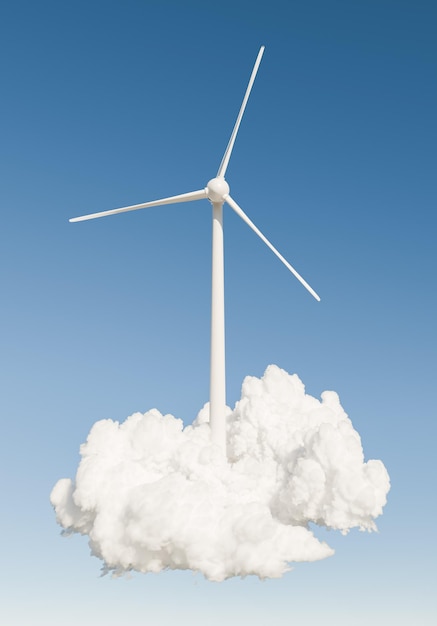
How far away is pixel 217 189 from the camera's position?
67.1 meters

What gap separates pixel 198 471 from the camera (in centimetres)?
6244

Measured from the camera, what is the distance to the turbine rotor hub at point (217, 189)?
67125 mm

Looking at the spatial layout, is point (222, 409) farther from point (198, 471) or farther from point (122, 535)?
point (122, 535)

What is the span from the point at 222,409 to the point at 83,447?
1157cm

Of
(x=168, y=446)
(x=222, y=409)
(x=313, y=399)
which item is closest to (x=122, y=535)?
(x=168, y=446)

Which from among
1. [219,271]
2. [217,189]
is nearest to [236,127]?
[217,189]

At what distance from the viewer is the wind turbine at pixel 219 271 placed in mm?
66188

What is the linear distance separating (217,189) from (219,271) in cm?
672

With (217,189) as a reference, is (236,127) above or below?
above

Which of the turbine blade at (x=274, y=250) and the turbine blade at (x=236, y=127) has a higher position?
the turbine blade at (x=236, y=127)

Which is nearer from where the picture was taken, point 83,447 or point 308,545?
point 308,545

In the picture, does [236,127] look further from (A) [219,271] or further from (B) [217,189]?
(A) [219,271]

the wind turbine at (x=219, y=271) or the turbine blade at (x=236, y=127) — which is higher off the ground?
the turbine blade at (x=236, y=127)

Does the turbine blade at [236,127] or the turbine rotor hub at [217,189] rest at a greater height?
the turbine blade at [236,127]
